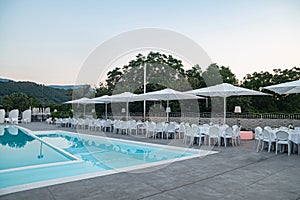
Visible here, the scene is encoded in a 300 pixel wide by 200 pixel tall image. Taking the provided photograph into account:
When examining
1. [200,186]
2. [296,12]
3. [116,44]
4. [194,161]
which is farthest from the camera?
[116,44]

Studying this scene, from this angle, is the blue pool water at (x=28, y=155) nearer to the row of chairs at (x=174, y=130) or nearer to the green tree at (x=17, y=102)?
the row of chairs at (x=174, y=130)

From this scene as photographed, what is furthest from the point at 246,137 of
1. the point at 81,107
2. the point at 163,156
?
the point at 81,107

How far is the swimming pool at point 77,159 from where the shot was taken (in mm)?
4844

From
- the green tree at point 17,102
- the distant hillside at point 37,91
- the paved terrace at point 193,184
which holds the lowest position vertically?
the paved terrace at point 193,184

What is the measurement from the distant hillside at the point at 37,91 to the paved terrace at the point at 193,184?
81.7ft

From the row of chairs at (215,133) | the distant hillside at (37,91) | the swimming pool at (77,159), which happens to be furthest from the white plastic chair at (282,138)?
the distant hillside at (37,91)

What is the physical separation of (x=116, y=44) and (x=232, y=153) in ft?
29.8

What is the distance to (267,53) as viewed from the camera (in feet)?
45.7

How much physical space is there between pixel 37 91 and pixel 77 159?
26307mm

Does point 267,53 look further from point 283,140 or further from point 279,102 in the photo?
point 283,140

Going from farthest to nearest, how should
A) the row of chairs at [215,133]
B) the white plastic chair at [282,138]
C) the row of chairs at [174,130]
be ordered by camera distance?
the row of chairs at [174,130] < the row of chairs at [215,133] < the white plastic chair at [282,138]

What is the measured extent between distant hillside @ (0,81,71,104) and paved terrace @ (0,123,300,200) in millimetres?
24891

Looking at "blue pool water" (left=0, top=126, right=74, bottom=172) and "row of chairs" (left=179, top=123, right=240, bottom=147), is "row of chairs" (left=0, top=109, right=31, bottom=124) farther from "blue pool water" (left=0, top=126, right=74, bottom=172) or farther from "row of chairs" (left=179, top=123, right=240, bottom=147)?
"row of chairs" (left=179, top=123, right=240, bottom=147)

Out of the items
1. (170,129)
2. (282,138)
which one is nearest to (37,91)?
(170,129)
